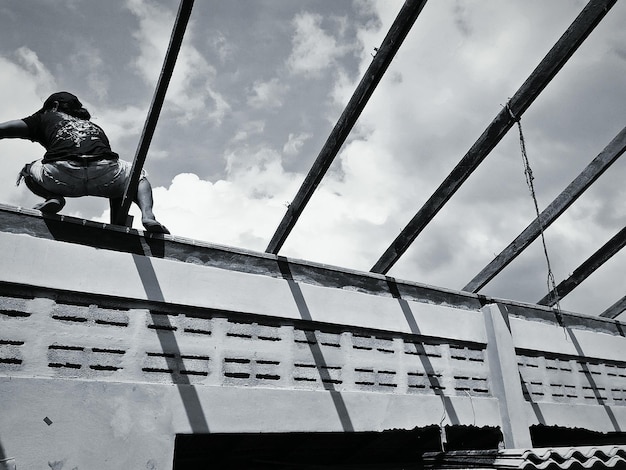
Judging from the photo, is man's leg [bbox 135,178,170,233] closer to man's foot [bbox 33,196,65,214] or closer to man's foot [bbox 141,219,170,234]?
man's foot [bbox 141,219,170,234]

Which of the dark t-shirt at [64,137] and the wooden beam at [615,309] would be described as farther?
the wooden beam at [615,309]

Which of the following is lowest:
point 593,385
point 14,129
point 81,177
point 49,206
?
point 593,385

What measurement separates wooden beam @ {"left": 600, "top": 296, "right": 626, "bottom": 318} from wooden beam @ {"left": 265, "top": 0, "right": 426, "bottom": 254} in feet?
19.3

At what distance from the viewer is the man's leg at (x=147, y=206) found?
4375 millimetres

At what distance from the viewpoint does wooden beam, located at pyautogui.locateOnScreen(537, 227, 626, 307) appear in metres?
6.93

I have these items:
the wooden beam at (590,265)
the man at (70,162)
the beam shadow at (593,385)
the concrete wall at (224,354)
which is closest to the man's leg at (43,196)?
the man at (70,162)

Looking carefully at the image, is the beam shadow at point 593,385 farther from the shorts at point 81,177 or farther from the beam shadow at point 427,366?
the shorts at point 81,177

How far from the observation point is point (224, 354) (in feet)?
14.1

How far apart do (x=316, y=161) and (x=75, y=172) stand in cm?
228

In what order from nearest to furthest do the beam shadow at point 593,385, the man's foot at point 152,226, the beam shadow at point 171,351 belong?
the beam shadow at point 171,351 < the man's foot at point 152,226 < the beam shadow at point 593,385

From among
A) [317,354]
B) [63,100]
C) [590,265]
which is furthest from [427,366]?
[63,100]

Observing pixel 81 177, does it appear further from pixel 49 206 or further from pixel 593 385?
pixel 593 385

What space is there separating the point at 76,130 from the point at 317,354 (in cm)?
309

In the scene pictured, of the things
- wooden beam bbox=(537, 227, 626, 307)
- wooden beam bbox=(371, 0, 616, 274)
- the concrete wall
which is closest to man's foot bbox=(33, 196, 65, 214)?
the concrete wall
